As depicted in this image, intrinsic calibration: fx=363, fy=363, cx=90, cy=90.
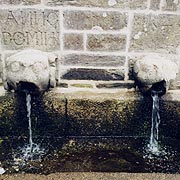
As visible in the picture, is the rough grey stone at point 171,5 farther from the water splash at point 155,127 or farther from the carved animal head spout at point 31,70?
the carved animal head spout at point 31,70

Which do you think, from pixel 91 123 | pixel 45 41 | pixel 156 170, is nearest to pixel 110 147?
pixel 91 123

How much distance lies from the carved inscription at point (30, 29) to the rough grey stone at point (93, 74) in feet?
0.81

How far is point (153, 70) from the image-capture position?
8.60ft

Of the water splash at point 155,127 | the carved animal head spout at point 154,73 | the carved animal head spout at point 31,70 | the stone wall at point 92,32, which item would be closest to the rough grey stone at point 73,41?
the stone wall at point 92,32

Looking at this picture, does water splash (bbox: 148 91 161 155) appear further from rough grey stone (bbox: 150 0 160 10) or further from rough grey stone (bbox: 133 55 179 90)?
rough grey stone (bbox: 150 0 160 10)

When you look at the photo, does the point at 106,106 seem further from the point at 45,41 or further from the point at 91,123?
the point at 45,41

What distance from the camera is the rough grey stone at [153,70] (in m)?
2.63

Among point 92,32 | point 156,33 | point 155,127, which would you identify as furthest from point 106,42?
point 155,127

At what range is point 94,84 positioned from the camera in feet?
9.46

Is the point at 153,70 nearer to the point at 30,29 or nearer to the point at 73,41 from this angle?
the point at 73,41

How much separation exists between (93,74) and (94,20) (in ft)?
1.43

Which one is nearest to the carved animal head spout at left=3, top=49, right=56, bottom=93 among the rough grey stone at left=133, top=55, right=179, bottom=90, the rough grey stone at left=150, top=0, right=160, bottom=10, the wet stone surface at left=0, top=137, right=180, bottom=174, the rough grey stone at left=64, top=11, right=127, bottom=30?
the rough grey stone at left=64, top=11, right=127, bottom=30

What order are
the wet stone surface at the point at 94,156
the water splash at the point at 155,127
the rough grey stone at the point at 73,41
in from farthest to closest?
1. the water splash at the point at 155,127
2. the rough grey stone at the point at 73,41
3. the wet stone surface at the point at 94,156

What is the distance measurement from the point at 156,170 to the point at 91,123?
667mm
